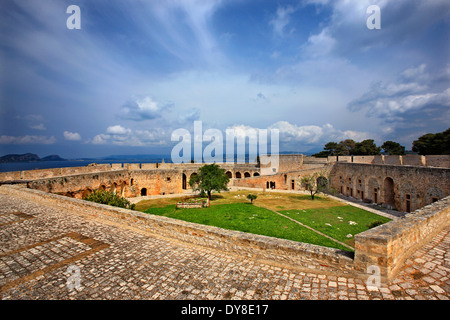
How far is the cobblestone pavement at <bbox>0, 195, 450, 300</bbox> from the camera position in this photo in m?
3.71

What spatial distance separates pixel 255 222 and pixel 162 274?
10877 mm

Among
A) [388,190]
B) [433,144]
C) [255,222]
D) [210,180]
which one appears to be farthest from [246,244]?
[433,144]

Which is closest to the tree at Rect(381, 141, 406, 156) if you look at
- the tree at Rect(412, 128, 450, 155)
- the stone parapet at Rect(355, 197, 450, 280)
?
the tree at Rect(412, 128, 450, 155)

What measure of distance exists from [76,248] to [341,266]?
21.3 feet

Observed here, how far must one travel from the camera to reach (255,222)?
48.0 feet

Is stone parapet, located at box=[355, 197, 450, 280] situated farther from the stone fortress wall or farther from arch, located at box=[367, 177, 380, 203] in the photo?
arch, located at box=[367, 177, 380, 203]

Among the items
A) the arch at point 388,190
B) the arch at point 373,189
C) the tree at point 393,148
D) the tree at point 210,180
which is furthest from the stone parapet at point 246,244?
the tree at point 393,148

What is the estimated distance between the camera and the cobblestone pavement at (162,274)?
3.71 m

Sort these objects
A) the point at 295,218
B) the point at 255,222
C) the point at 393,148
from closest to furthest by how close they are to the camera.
A: the point at 255,222
the point at 295,218
the point at 393,148

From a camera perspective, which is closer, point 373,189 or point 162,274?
point 162,274

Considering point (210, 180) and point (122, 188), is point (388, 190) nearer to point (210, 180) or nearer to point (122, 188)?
point (210, 180)

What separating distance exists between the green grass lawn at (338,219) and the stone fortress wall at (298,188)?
3.53 meters

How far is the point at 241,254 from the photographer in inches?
210
